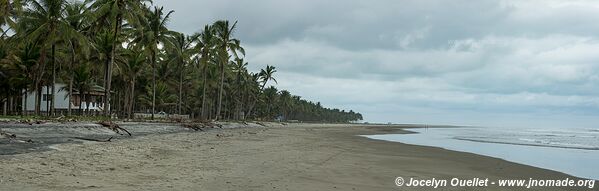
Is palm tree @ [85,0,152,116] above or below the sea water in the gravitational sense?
above

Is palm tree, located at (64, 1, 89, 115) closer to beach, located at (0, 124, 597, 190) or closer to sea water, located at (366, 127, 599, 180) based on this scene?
beach, located at (0, 124, 597, 190)

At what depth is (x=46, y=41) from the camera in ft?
107

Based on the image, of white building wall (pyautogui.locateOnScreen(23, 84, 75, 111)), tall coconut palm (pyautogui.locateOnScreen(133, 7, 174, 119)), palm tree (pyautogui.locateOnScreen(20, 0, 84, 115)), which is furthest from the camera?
white building wall (pyautogui.locateOnScreen(23, 84, 75, 111))

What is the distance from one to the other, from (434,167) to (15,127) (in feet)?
53.6

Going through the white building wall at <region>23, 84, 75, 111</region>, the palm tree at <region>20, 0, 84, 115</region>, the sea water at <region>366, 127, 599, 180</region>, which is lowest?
the sea water at <region>366, 127, 599, 180</region>

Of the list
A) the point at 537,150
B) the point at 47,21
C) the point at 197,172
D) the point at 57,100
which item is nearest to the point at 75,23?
the point at 47,21

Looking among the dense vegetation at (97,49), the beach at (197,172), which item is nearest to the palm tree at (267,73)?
the dense vegetation at (97,49)

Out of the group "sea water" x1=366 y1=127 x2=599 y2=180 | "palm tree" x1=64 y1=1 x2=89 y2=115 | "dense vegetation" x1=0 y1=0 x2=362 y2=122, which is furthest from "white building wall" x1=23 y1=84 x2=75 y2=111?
"sea water" x1=366 y1=127 x2=599 y2=180

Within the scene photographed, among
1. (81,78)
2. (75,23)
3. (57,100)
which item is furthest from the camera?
(57,100)

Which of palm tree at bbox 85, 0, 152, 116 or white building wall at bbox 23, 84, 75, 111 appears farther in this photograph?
white building wall at bbox 23, 84, 75, 111

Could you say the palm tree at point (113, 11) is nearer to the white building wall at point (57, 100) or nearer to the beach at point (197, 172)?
the white building wall at point (57, 100)

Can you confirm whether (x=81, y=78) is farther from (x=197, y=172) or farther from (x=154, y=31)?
(x=197, y=172)

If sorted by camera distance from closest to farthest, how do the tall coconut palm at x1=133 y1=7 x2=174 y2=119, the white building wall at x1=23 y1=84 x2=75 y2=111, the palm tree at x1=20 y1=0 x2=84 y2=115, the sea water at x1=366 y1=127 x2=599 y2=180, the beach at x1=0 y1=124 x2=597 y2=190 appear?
the beach at x1=0 y1=124 x2=597 y2=190, the sea water at x1=366 y1=127 x2=599 y2=180, the palm tree at x1=20 y1=0 x2=84 y2=115, the tall coconut palm at x1=133 y1=7 x2=174 y2=119, the white building wall at x1=23 y1=84 x2=75 y2=111

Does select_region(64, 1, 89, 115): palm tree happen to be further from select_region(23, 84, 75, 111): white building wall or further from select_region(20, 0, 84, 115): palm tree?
select_region(23, 84, 75, 111): white building wall
